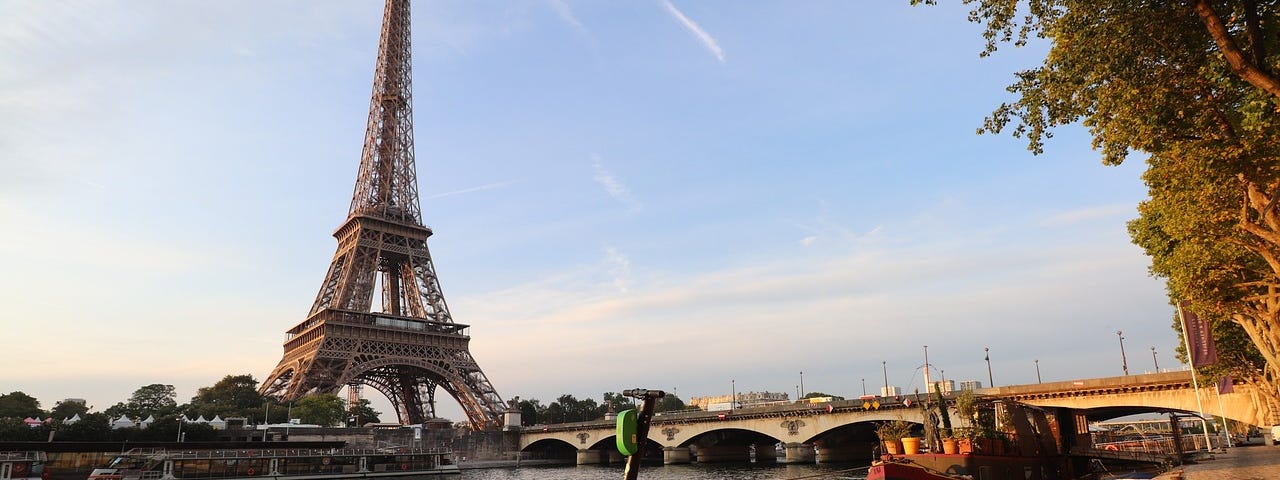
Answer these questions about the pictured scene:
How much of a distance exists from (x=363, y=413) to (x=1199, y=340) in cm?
9486

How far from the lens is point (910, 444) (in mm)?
18641

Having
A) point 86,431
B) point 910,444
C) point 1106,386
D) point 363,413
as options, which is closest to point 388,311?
point 363,413

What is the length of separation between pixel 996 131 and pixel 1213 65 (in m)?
4.22

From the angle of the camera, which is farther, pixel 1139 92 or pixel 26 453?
pixel 26 453

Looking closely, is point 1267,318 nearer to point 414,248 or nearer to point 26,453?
point 26,453

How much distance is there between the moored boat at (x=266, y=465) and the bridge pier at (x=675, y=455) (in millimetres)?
24203

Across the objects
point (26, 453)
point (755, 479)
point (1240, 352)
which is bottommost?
point (755, 479)

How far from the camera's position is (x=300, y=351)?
3137 inches

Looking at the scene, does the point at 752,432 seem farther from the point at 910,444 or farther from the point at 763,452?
the point at 910,444

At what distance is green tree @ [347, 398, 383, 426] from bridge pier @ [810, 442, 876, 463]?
2248 inches

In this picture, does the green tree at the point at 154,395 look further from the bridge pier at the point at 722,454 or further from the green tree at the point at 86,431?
the bridge pier at the point at 722,454

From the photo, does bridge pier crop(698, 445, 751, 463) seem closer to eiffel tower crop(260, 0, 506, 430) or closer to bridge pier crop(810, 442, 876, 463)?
bridge pier crop(810, 442, 876, 463)

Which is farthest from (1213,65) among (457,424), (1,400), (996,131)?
(1,400)

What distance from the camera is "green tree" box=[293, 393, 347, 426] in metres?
72.9
